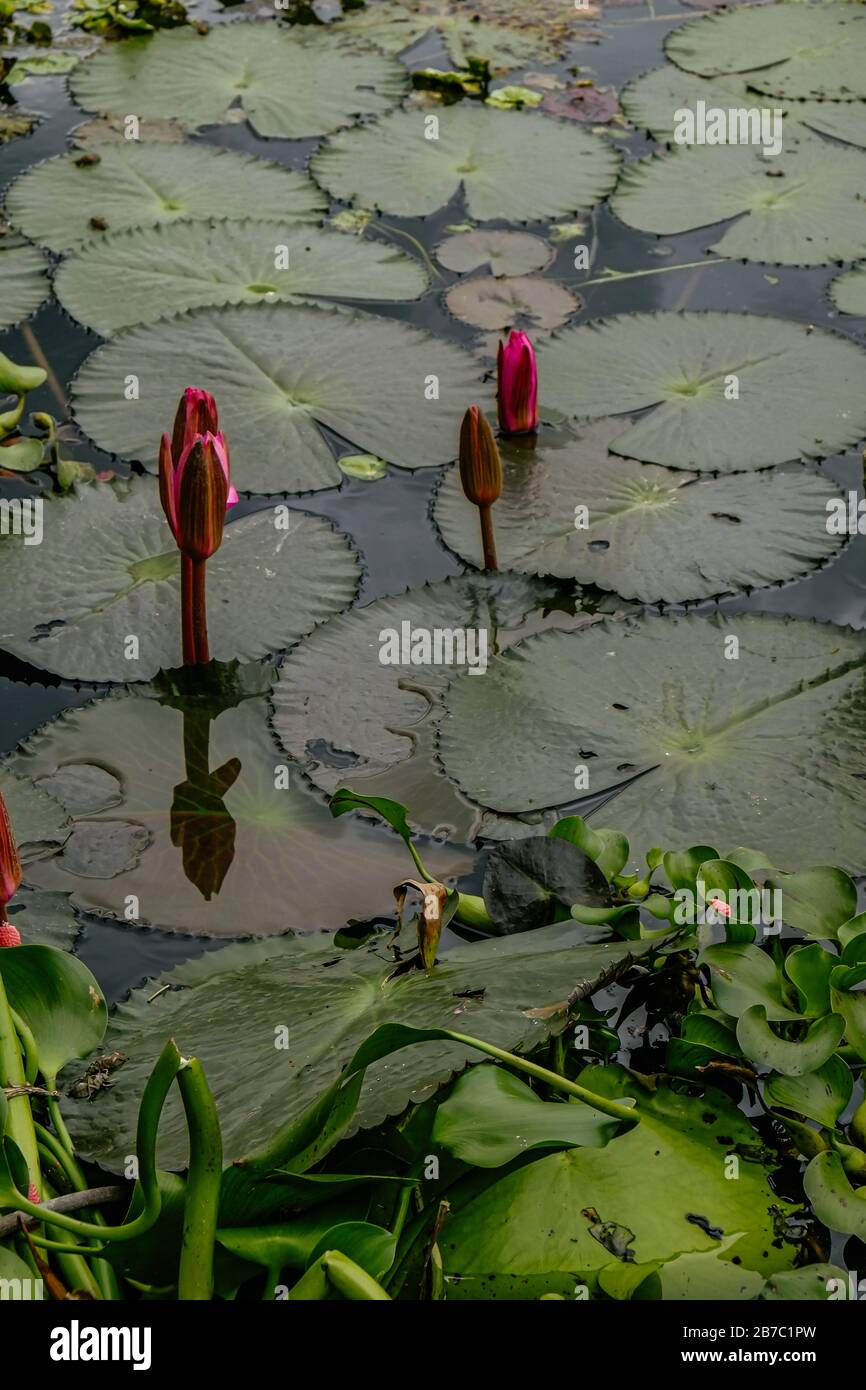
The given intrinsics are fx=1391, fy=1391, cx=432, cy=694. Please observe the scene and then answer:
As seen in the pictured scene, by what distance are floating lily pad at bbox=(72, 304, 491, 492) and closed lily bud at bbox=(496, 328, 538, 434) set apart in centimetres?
13

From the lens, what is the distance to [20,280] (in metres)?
3.80

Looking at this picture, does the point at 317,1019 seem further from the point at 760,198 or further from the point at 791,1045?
the point at 760,198

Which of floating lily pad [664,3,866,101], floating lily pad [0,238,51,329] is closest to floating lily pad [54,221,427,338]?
floating lily pad [0,238,51,329]

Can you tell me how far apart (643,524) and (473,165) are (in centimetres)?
186

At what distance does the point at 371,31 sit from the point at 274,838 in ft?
12.5

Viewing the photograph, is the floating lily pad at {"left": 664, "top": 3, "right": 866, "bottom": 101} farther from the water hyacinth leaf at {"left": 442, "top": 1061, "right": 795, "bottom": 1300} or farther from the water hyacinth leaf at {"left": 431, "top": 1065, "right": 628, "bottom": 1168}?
the water hyacinth leaf at {"left": 431, "top": 1065, "right": 628, "bottom": 1168}

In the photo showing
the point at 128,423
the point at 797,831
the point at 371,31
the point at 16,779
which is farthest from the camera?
the point at 371,31

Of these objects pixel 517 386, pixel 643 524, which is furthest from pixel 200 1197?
pixel 517 386

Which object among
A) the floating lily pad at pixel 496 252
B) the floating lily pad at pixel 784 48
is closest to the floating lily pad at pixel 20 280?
the floating lily pad at pixel 496 252

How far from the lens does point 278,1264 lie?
1.64m

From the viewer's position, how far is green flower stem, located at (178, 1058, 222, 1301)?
1.52 metres
